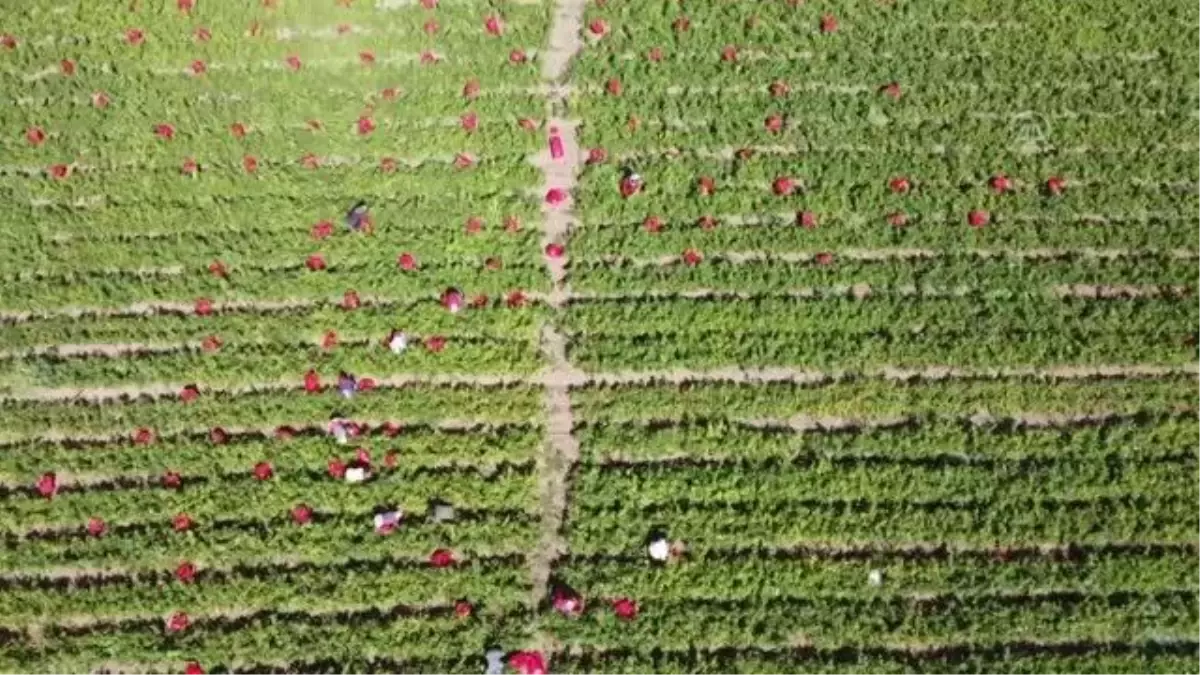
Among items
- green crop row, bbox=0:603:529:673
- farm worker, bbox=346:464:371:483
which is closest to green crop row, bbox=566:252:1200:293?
farm worker, bbox=346:464:371:483

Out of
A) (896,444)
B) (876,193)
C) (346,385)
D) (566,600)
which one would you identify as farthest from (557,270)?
(896,444)

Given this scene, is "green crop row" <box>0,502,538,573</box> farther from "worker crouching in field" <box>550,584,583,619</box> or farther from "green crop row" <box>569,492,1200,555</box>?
"green crop row" <box>569,492,1200,555</box>

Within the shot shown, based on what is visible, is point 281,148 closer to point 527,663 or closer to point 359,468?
point 359,468

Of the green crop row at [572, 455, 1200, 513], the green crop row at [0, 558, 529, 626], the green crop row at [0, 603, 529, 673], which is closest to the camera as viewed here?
the green crop row at [0, 603, 529, 673]

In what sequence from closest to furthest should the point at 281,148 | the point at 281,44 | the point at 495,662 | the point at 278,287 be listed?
the point at 495,662, the point at 278,287, the point at 281,148, the point at 281,44

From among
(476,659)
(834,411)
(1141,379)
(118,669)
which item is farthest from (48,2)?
(1141,379)

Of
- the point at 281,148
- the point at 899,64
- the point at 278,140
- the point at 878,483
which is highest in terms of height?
the point at 899,64

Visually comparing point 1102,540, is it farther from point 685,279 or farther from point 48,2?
point 48,2
